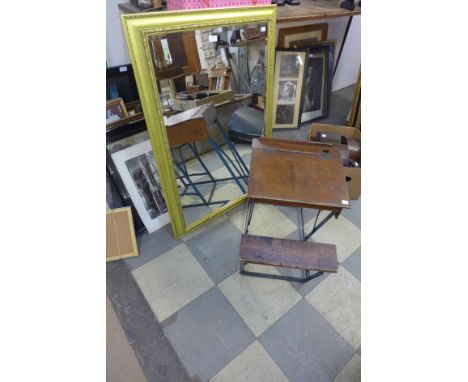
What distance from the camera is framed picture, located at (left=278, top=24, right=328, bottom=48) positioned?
9.78 ft

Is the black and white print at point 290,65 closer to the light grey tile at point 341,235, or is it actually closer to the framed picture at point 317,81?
the framed picture at point 317,81

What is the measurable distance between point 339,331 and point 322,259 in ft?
1.53

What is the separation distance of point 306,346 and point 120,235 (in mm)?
1530

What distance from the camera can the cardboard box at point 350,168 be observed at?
2264mm

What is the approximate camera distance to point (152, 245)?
216 cm

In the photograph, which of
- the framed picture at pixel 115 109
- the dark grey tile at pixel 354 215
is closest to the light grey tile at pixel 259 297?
the dark grey tile at pixel 354 215

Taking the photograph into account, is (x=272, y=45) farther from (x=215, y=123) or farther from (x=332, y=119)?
(x=332, y=119)

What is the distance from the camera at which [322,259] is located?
5.67 ft

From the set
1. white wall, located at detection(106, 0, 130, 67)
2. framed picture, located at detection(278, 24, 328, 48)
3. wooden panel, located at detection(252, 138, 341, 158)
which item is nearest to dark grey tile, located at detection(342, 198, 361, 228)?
wooden panel, located at detection(252, 138, 341, 158)

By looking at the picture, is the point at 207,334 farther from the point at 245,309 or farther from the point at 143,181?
the point at 143,181

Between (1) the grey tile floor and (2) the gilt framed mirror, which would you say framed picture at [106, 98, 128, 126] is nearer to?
(2) the gilt framed mirror

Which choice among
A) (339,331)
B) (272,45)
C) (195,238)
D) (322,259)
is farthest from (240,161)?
(339,331)

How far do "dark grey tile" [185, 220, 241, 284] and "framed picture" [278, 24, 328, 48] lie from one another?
218cm

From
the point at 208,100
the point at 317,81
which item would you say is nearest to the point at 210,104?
the point at 208,100
